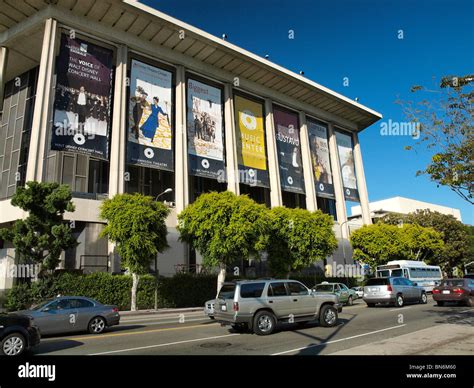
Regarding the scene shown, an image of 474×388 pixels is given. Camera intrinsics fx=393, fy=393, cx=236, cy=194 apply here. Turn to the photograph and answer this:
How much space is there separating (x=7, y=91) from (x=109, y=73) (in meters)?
14.1

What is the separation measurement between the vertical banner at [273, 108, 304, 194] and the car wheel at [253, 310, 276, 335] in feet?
113

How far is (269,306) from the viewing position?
511 inches

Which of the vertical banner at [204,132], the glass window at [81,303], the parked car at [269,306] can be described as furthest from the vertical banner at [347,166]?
the glass window at [81,303]

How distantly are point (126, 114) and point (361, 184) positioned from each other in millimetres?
38868

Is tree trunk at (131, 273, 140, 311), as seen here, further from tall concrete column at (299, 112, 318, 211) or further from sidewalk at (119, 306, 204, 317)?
tall concrete column at (299, 112, 318, 211)

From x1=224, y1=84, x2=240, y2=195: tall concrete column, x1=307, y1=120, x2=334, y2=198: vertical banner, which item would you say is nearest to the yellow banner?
x1=224, y1=84, x2=240, y2=195: tall concrete column

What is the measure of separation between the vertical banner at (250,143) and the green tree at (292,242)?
10.4 m

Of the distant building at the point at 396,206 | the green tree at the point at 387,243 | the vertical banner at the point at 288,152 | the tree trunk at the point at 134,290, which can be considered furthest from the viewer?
the distant building at the point at 396,206

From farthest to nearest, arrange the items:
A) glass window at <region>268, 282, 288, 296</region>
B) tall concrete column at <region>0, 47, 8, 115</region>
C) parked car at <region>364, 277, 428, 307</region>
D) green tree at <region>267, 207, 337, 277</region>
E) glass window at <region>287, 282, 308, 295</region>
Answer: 1. tall concrete column at <region>0, 47, 8, 115</region>
2. green tree at <region>267, 207, 337, 277</region>
3. parked car at <region>364, 277, 428, 307</region>
4. glass window at <region>287, 282, 308, 295</region>
5. glass window at <region>268, 282, 288, 296</region>

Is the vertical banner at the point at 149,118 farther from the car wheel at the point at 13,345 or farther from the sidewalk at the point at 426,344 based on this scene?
the sidewalk at the point at 426,344

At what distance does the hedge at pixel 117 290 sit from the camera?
23297mm

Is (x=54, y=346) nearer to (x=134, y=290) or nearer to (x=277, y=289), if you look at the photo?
(x=277, y=289)

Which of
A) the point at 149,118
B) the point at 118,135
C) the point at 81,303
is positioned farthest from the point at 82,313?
the point at 149,118

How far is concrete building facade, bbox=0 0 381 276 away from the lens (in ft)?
106
